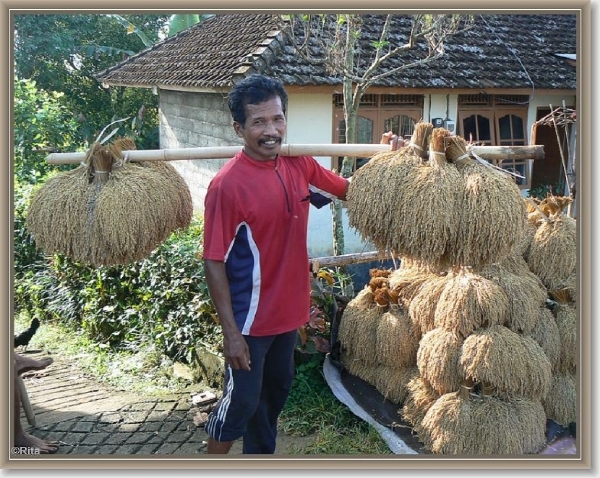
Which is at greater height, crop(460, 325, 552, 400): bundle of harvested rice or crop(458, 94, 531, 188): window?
crop(458, 94, 531, 188): window

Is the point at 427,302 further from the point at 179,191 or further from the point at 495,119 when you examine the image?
the point at 495,119

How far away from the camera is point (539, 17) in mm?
11562

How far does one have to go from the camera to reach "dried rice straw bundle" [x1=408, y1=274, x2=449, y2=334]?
4.56m

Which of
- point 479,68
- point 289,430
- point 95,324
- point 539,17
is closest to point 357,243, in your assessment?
point 479,68

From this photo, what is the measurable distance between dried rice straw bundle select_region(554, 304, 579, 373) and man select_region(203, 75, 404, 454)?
200 centimetres

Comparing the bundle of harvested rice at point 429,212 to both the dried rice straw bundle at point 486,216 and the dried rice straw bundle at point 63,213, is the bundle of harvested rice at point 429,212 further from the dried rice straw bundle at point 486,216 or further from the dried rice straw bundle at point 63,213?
the dried rice straw bundle at point 63,213

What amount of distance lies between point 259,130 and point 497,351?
2.01 m

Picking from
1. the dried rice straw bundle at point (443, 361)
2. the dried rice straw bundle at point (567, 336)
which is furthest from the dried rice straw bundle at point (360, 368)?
the dried rice straw bundle at point (567, 336)

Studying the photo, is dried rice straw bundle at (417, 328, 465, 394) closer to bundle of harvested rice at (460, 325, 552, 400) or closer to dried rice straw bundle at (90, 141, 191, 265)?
bundle of harvested rice at (460, 325, 552, 400)

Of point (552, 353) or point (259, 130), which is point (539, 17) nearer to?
point (552, 353)

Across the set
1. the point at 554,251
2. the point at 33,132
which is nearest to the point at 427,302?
the point at 554,251

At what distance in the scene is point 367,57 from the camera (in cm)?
898

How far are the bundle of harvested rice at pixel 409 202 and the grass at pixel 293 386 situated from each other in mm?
1778

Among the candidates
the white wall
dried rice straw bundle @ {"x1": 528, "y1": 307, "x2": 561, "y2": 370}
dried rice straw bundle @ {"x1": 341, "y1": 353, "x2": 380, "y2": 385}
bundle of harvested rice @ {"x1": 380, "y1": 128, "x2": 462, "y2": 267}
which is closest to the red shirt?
bundle of harvested rice @ {"x1": 380, "y1": 128, "x2": 462, "y2": 267}
